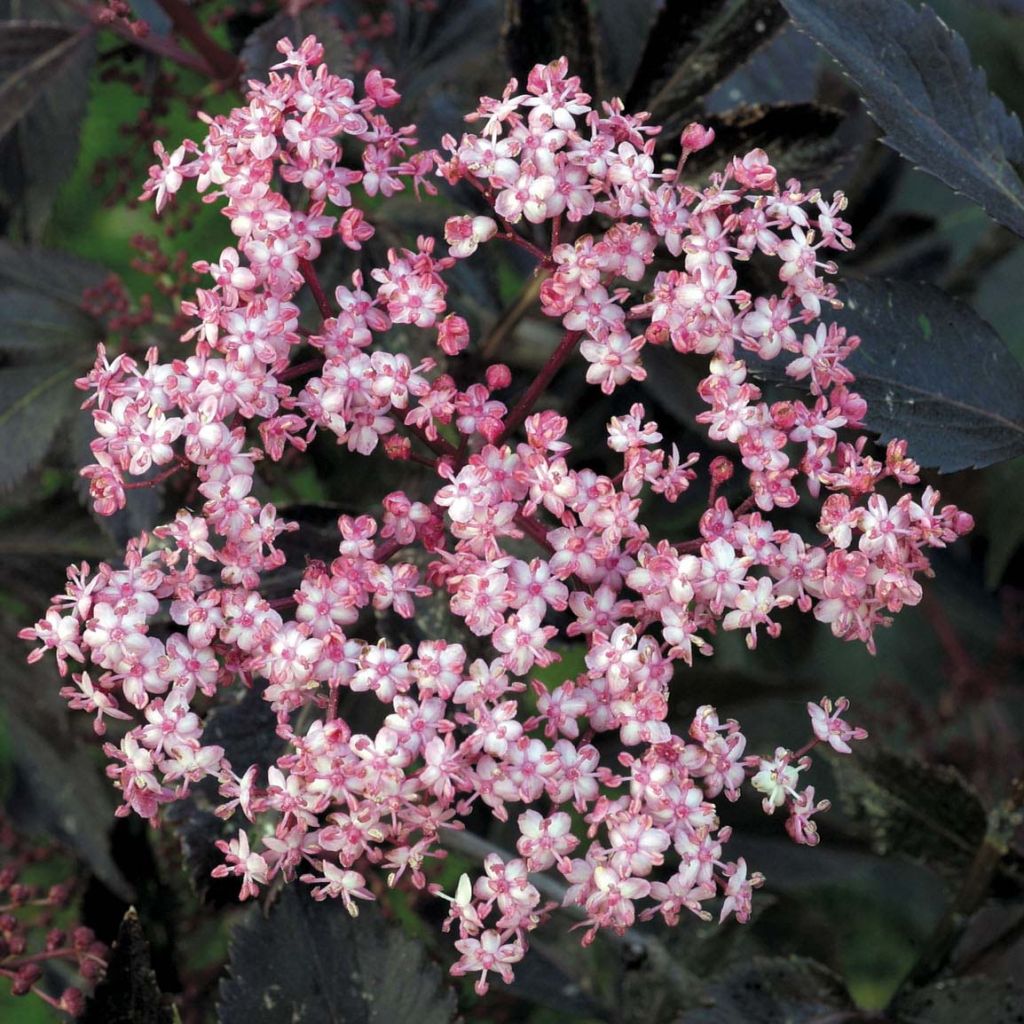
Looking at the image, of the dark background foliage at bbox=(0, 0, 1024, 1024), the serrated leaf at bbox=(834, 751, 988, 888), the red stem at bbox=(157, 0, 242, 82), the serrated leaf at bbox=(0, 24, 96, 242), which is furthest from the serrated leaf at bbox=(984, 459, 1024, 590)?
the serrated leaf at bbox=(0, 24, 96, 242)

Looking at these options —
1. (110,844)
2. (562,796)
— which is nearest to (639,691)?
(562,796)

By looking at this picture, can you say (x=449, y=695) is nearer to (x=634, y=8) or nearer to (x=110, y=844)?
(x=110, y=844)

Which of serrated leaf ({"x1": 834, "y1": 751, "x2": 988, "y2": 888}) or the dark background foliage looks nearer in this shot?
the dark background foliage

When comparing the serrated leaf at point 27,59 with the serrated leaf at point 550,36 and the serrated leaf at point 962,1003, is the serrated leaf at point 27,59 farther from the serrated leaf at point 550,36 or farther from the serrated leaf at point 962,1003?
the serrated leaf at point 962,1003

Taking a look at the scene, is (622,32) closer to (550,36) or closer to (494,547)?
(550,36)

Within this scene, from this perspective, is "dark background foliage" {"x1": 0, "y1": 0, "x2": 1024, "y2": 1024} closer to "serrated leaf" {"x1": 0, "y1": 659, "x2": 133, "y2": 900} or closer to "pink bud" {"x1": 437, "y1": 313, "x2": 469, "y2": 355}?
"serrated leaf" {"x1": 0, "y1": 659, "x2": 133, "y2": 900}
